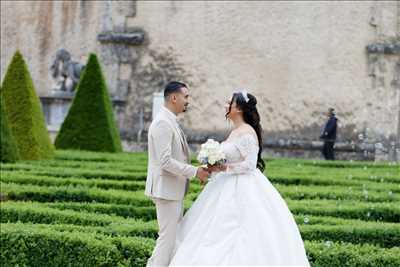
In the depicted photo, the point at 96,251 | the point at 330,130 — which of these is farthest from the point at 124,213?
the point at 330,130

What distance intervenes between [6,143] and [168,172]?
7835 mm

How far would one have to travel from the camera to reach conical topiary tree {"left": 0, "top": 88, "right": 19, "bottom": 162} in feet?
40.8

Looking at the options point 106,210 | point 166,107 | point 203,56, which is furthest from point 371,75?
point 166,107

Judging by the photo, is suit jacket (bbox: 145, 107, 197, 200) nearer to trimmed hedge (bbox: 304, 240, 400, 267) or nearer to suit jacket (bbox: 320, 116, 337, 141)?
trimmed hedge (bbox: 304, 240, 400, 267)

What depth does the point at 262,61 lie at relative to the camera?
750 inches

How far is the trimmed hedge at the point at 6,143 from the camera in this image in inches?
489

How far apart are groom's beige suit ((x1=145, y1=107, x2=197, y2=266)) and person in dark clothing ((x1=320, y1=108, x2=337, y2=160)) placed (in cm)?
1241

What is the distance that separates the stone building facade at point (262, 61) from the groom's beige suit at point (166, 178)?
13467mm

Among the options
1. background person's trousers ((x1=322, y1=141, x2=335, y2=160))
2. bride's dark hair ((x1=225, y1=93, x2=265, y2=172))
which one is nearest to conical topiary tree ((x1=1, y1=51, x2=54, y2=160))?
background person's trousers ((x1=322, y1=141, x2=335, y2=160))

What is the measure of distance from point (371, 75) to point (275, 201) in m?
14.0

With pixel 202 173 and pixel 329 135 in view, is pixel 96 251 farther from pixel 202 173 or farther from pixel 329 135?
pixel 329 135

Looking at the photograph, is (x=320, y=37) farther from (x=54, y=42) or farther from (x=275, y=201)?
(x=275, y=201)

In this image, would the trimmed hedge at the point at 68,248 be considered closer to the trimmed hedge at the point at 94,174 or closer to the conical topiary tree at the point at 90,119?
the trimmed hedge at the point at 94,174

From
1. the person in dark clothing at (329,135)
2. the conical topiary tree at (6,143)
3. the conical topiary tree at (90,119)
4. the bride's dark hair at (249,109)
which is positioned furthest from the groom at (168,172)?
the person in dark clothing at (329,135)
